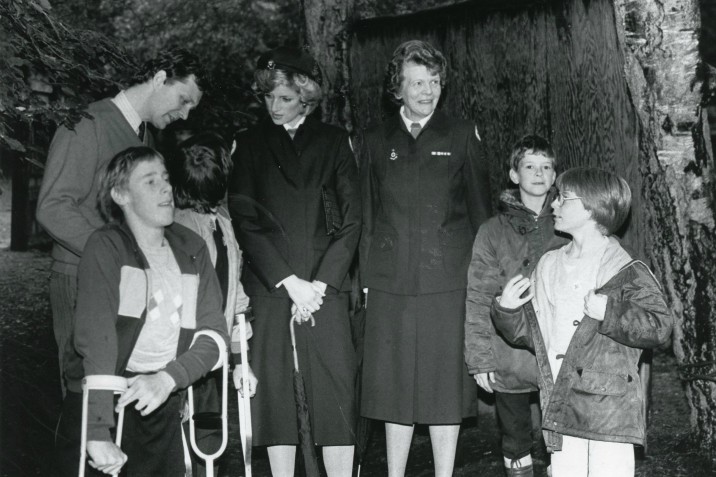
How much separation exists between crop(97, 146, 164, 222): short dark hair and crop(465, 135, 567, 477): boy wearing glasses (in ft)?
5.32

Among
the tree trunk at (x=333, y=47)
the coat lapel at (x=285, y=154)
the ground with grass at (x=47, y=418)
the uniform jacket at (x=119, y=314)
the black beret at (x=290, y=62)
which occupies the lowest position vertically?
the ground with grass at (x=47, y=418)

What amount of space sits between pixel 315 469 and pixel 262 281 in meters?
0.91

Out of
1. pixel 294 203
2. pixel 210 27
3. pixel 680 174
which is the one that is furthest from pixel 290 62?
pixel 210 27

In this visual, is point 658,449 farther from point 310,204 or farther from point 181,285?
point 181,285

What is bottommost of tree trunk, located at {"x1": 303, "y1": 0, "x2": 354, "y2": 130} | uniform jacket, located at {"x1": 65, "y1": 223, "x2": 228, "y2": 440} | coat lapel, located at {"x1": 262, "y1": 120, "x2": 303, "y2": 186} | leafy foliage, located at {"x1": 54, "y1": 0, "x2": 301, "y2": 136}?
uniform jacket, located at {"x1": 65, "y1": 223, "x2": 228, "y2": 440}

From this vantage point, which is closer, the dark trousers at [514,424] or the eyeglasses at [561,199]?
the eyeglasses at [561,199]

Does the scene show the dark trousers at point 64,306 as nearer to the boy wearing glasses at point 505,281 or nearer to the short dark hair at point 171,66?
the short dark hair at point 171,66

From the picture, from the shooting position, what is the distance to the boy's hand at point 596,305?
3693 mm

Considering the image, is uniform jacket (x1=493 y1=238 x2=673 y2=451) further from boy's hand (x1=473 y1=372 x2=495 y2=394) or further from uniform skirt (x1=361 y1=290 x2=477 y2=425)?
uniform skirt (x1=361 y1=290 x2=477 y2=425)

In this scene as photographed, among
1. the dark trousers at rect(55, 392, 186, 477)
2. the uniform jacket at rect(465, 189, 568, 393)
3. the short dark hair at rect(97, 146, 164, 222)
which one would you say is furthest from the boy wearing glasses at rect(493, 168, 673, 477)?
the short dark hair at rect(97, 146, 164, 222)

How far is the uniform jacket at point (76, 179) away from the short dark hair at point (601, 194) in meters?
1.97

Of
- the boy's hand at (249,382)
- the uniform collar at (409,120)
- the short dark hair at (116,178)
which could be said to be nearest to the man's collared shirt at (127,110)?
the short dark hair at (116,178)

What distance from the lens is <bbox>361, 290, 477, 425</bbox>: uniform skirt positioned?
4340mm

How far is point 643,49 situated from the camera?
4555mm
